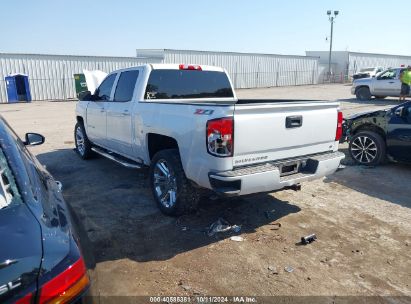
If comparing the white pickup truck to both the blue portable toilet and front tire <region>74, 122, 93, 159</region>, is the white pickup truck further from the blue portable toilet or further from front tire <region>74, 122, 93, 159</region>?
the blue portable toilet

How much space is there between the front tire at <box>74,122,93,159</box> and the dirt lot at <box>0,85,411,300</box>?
1376 millimetres

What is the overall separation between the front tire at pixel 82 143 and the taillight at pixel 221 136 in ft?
14.9

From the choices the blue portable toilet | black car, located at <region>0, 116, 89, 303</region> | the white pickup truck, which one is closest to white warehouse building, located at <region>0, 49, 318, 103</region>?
the blue portable toilet

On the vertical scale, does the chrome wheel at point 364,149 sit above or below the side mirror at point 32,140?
below

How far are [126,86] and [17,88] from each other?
20.6 metres

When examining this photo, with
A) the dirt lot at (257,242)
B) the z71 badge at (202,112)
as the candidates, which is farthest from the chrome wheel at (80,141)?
the z71 badge at (202,112)

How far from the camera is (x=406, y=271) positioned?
3404mm

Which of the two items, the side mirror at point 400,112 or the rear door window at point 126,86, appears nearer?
the rear door window at point 126,86

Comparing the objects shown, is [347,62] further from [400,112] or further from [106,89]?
[106,89]

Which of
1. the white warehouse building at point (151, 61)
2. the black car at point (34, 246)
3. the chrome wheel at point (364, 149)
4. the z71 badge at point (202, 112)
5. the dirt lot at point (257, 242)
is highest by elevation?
the white warehouse building at point (151, 61)

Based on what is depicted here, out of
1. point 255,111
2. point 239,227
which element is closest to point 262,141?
point 255,111

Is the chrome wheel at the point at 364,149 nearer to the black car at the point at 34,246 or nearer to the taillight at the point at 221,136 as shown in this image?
the taillight at the point at 221,136

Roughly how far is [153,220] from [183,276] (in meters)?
1.31

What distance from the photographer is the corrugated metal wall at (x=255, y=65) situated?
33688 millimetres
